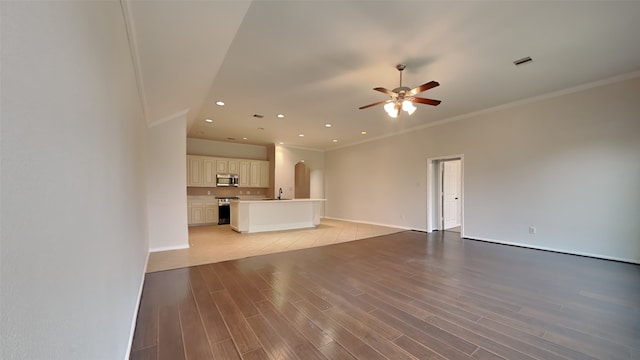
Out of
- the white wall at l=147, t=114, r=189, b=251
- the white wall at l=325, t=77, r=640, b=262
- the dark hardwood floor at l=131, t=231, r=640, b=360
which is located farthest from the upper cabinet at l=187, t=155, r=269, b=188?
the white wall at l=325, t=77, r=640, b=262

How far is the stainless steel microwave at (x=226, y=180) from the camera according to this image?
27.2 ft

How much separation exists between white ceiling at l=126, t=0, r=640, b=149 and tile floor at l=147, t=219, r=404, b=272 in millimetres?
2423

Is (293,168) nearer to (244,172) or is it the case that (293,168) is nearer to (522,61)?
(244,172)

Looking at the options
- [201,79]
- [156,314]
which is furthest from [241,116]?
[156,314]

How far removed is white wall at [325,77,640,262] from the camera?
13.1 feet

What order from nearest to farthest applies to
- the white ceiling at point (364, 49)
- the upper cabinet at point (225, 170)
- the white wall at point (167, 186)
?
the white ceiling at point (364, 49) → the white wall at point (167, 186) → the upper cabinet at point (225, 170)

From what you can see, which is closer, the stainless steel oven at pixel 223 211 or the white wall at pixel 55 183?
the white wall at pixel 55 183

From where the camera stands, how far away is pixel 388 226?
7.61 meters

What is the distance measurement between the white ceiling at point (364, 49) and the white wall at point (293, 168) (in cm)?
428

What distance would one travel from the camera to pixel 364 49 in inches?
121

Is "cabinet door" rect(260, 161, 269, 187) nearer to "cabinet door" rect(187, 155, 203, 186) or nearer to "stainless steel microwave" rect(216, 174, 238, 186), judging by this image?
"stainless steel microwave" rect(216, 174, 238, 186)

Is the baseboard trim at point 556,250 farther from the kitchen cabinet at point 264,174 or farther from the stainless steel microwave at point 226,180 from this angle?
the stainless steel microwave at point 226,180

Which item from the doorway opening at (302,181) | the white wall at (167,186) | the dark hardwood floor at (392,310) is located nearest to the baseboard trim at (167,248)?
the white wall at (167,186)

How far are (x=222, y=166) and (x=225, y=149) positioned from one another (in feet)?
2.60
